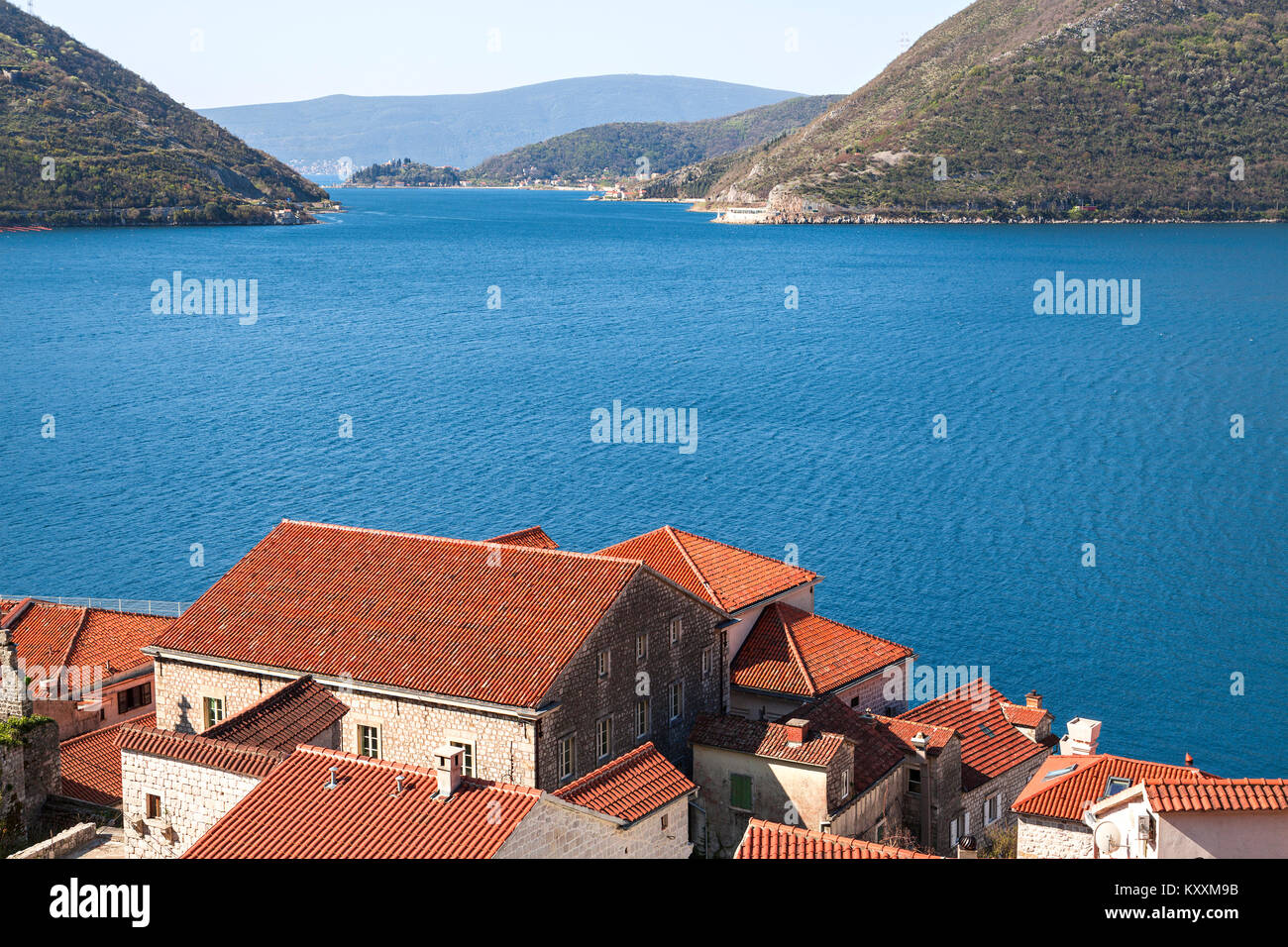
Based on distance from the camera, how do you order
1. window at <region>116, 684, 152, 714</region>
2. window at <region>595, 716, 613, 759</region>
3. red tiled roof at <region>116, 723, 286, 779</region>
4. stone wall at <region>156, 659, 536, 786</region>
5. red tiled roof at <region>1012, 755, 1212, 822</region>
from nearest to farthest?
red tiled roof at <region>116, 723, 286, 779</region>, red tiled roof at <region>1012, 755, 1212, 822</region>, stone wall at <region>156, 659, 536, 786</region>, window at <region>595, 716, 613, 759</region>, window at <region>116, 684, 152, 714</region>

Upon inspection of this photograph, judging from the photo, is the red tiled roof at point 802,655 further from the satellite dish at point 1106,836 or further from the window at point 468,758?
the satellite dish at point 1106,836

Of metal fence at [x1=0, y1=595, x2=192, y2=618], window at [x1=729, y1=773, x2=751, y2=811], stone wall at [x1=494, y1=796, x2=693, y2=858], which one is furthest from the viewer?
metal fence at [x1=0, y1=595, x2=192, y2=618]

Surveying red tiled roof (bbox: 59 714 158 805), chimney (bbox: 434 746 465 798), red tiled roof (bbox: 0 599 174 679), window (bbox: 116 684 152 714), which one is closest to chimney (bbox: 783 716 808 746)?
chimney (bbox: 434 746 465 798)

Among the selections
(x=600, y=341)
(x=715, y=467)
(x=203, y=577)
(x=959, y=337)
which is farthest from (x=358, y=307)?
(x=203, y=577)

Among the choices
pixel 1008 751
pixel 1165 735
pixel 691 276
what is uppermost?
pixel 691 276

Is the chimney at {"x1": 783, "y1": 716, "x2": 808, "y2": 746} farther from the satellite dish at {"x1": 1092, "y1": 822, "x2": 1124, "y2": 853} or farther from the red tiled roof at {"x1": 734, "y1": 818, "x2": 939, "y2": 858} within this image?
the satellite dish at {"x1": 1092, "y1": 822, "x2": 1124, "y2": 853}

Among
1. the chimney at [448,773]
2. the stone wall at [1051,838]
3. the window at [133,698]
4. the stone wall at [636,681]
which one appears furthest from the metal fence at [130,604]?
the stone wall at [1051,838]

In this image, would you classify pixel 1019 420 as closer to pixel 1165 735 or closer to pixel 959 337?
pixel 959 337
